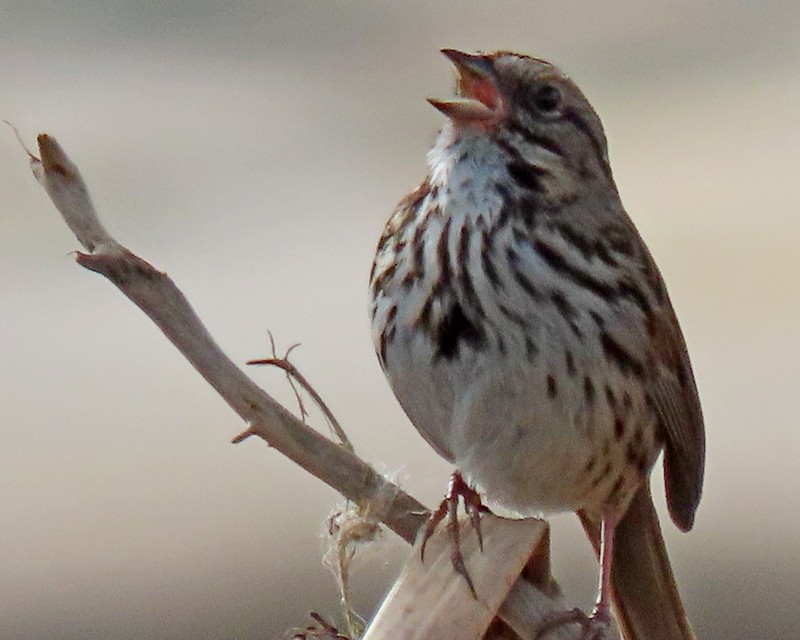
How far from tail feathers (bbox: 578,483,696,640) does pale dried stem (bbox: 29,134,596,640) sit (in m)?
0.78

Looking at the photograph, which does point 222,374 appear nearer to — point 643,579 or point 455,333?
point 455,333

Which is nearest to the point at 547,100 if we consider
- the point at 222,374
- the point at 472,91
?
the point at 472,91

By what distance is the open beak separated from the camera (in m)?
1.98

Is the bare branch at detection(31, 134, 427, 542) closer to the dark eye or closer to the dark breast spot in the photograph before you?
the dark breast spot

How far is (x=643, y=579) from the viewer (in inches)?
89.4

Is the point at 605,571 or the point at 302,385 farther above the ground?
the point at 605,571

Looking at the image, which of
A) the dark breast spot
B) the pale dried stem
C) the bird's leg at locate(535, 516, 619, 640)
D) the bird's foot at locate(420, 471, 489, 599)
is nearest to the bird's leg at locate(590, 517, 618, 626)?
the bird's leg at locate(535, 516, 619, 640)

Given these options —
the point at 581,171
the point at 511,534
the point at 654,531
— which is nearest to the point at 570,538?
the point at 654,531

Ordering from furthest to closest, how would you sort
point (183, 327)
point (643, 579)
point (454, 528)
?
point (643, 579), point (454, 528), point (183, 327)

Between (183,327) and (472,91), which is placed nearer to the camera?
(183,327)

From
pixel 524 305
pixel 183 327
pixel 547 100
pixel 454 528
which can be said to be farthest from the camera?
pixel 547 100

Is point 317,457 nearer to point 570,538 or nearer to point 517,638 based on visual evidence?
point 517,638

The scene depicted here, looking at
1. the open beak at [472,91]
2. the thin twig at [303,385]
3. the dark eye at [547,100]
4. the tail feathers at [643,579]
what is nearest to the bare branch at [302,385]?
the thin twig at [303,385]

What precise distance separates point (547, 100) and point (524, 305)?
29cm
